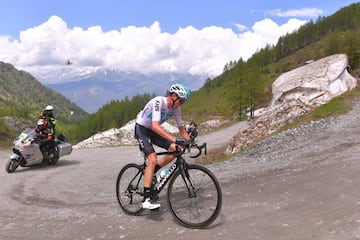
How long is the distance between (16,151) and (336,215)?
13.4 metres

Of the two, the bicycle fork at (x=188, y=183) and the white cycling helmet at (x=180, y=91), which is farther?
the white cycling helmet at (x=180, y=91)

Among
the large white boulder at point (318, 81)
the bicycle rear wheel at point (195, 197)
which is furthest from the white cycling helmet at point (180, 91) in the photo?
the large white boulder at point (318, 81)

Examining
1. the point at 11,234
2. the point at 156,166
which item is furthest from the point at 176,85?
the point at 11,234

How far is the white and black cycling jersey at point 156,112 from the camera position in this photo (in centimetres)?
685

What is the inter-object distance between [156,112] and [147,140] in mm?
790

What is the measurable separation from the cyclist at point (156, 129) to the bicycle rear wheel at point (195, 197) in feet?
1.61

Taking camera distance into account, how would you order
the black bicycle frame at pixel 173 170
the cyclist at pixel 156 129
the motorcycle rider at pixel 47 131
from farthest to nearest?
the motorcycle rider at pixel 47 131 < the cyclist at pixel 156 129 < the black bicycle frame at pixel 173 170

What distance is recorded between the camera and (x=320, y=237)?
17.6ft

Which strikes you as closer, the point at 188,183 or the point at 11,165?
the point at 188,183

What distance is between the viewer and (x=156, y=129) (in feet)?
21.8

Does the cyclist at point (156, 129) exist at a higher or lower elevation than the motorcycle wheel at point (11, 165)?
higher

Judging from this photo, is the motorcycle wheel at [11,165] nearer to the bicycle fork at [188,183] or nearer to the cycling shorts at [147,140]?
the cycling shorts at [147,140]

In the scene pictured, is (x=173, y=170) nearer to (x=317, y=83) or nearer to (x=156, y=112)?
(x=156, y=112)

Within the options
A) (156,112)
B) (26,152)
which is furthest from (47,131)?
(156,112)
